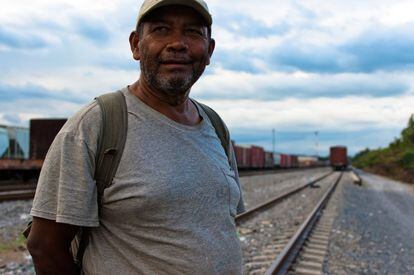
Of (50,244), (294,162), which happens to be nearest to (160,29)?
(50,244)

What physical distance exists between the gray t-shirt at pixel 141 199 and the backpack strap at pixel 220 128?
37 centimetres

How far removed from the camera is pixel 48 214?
156 cm

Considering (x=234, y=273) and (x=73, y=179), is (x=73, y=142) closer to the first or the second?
(x=73, y=179)

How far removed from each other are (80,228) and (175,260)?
0.35 metres

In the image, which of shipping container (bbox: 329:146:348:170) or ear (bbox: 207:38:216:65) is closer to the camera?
ear (bbox: 207:38:216:65)

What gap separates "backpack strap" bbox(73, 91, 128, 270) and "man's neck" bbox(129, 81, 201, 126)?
16cm

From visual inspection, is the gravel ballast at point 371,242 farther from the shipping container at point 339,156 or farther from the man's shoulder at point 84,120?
the shipping container at point 339,156

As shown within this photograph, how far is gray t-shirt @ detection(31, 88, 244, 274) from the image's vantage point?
1.57 m

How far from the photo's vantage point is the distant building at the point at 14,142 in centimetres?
2094

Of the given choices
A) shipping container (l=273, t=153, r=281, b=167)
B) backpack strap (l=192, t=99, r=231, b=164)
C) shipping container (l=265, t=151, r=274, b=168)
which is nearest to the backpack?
backpack strap (l=192, t=99, r=231, b=164)

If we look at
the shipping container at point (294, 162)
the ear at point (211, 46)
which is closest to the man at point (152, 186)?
the ear at point (211, 46)

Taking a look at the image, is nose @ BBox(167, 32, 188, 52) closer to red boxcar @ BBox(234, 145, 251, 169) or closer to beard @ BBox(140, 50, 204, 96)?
beard @ BBox(140, 50, 204, 96)

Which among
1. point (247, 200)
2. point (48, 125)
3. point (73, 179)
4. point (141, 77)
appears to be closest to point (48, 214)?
point (73, 179)

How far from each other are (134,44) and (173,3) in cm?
28
